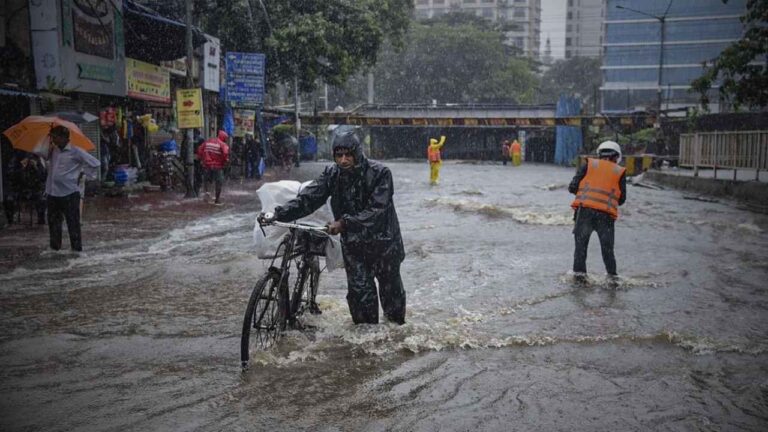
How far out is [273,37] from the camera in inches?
1049

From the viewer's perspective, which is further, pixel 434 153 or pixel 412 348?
pixel 434 153

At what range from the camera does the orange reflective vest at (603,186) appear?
753 cm

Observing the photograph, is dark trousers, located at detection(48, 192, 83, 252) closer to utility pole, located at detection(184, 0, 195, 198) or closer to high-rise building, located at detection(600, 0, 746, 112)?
utility pole, located at detection(184, 0, 195, 198)

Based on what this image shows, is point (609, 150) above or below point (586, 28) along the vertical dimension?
below

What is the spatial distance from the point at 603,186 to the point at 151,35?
14.6 m

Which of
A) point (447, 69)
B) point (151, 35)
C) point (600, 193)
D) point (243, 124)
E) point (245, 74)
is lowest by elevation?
point (600, 193)

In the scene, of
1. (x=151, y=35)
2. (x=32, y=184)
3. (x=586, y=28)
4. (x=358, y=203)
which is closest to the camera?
(x=358, y=203)

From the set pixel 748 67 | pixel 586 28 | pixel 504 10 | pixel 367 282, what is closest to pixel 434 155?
pixel 748 67

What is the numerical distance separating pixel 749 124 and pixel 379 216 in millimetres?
31759

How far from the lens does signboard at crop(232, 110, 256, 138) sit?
96.0 ft

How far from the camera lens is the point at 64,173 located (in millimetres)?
8828

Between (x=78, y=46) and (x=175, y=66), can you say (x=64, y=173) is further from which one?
(x=175, y=66)

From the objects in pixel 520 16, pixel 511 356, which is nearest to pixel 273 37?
pixel 511 356

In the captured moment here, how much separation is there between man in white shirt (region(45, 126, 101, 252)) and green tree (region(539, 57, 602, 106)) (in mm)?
88226
